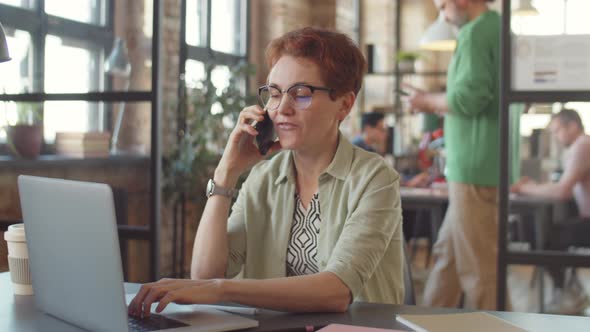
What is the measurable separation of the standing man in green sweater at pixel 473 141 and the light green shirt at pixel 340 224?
196 cm

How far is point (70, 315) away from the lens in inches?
57.6

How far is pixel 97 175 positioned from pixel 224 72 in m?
2.32

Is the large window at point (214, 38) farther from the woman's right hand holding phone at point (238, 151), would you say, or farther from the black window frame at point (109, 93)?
the woman's right hand holding phone at point (238, 151)

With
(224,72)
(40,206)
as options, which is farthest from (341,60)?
(224,72)

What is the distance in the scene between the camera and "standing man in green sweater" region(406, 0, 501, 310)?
3.87 m

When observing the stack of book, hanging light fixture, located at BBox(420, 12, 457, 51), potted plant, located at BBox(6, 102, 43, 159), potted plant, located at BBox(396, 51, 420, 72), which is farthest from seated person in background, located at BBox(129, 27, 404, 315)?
potted plant, located at BBox(396, 51, 420, 72)

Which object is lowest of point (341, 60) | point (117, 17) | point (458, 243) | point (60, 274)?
point (458, 243)

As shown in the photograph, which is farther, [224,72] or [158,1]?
[224,72]

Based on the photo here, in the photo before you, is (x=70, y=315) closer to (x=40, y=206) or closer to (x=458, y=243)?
(x=40, y=206)

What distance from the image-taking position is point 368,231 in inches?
72.5

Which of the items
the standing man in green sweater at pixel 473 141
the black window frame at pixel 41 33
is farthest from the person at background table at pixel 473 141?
the black window frame at pixel 41 33

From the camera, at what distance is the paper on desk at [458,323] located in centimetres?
144

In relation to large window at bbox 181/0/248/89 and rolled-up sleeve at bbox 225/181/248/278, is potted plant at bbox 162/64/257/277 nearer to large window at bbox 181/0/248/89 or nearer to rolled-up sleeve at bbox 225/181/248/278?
large window at bbox 181/0/248/89

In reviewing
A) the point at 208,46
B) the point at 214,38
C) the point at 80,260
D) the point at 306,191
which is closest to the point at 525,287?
the point at 306,191
